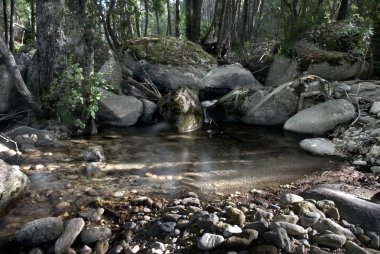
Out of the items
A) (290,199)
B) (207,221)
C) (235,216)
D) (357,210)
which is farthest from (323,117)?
(207,221)

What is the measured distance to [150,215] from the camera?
169 inches

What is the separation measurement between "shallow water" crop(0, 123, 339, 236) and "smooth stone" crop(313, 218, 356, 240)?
1678mm

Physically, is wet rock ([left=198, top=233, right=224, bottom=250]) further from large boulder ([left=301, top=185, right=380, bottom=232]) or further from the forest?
large boulder ([left=301, top=185, right=380, bottom=232])

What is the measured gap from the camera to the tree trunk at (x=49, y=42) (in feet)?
25.3

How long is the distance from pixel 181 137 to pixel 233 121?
6.96 feet

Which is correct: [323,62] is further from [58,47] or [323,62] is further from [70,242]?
[70,242]

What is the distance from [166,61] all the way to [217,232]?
825cm

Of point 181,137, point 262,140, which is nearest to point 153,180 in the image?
point 181,137

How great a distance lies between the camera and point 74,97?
736cm

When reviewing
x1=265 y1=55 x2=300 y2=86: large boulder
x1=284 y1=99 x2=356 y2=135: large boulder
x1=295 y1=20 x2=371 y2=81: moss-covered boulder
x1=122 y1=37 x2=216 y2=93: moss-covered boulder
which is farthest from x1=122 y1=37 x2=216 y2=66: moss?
x1=284 y1=99 x2=356 y2=135: large boulder

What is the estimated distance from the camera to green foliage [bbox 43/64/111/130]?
7.37 meters

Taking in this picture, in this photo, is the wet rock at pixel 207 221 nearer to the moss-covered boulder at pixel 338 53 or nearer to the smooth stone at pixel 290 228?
the smooth stone at pixel 290 228

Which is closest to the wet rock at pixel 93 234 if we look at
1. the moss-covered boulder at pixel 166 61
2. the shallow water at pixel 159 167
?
the shallow water at pixel 159 167

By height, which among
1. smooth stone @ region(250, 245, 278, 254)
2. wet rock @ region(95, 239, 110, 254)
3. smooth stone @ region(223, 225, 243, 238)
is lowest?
wet rock @ region(95, 239, 110, 254)
